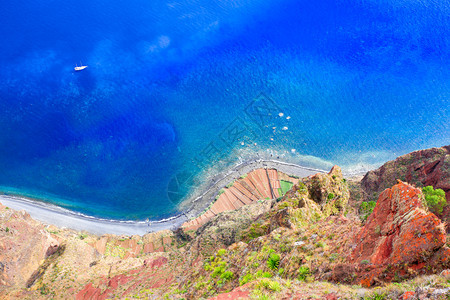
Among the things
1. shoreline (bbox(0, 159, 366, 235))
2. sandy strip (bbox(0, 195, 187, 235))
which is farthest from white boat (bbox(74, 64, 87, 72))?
sandy strip (bbox(0, 195, 187, 235))

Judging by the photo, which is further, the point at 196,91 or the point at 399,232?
the point at 196,91

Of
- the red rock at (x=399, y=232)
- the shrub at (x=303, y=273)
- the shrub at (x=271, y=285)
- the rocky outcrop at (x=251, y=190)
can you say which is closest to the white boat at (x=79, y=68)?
the rocky outcrop at (x=251, y=190)

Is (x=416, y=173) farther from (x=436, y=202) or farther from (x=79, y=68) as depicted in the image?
(x=79, y=68)

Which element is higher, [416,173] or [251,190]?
[251,190]

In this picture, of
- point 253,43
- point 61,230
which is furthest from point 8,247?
point 253,43

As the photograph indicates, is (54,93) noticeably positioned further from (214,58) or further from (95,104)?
(214,58)

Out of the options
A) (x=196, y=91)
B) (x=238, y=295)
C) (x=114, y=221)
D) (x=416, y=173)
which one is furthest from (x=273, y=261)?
(x=196, y=91)
